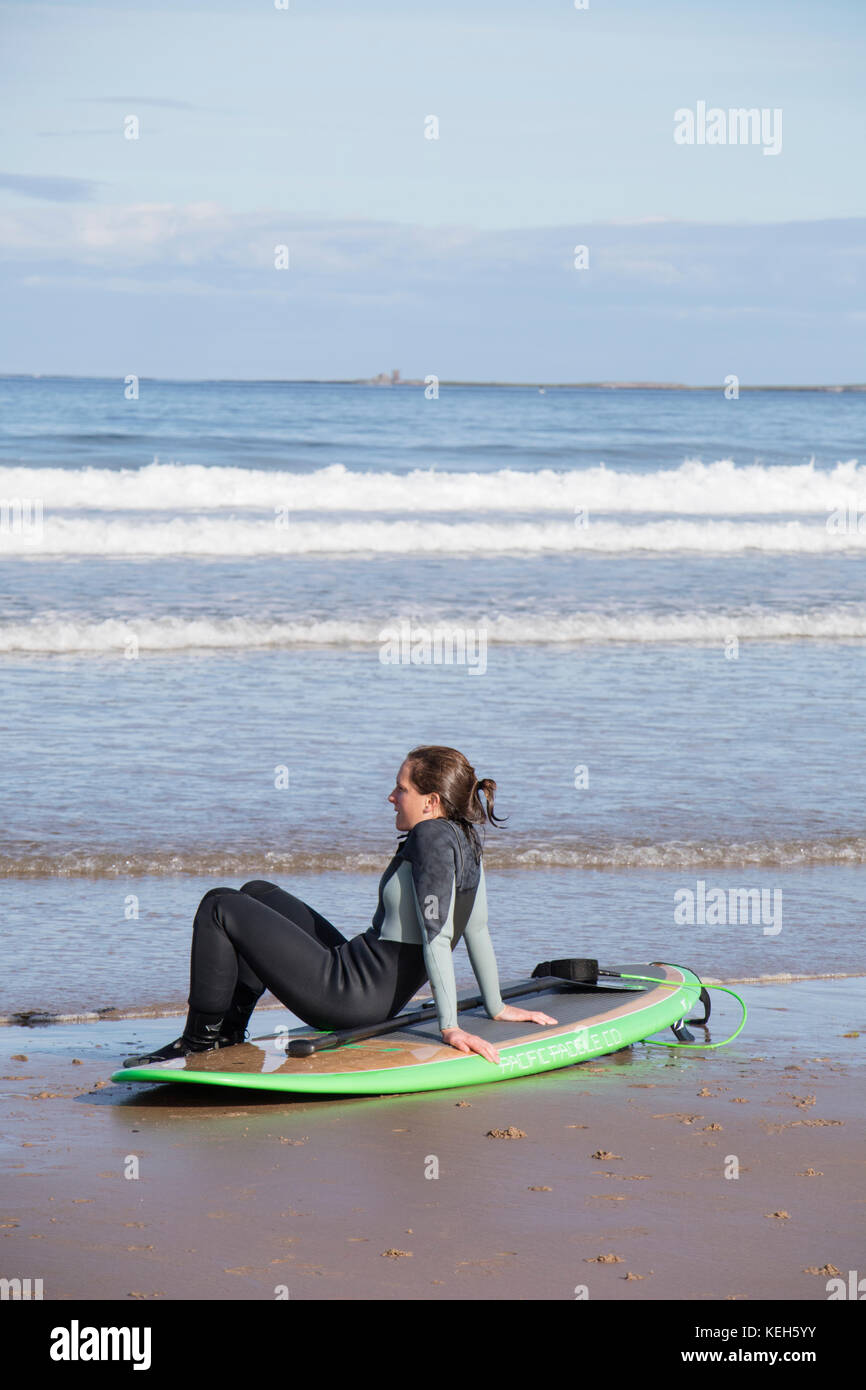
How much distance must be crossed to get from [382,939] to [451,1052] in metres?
0.41

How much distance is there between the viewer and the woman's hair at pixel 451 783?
180 inches

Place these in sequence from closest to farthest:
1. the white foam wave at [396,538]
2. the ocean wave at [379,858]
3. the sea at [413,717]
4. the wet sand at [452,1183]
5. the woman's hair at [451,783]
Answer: the wet sand at [452,1183] < the woman's hair at [451,783] < the sea at [413,717] < the ocean wave at [379,858] < the white foam wave at [396,538]

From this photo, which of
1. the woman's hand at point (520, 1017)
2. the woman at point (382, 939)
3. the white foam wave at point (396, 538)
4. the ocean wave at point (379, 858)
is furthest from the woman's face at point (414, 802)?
the white foam wave at point (396, 538)

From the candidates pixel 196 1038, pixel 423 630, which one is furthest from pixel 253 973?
pixel 423 630

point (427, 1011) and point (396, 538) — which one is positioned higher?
point (396, 538)

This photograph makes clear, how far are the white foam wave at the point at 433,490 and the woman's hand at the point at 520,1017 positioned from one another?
68.2 ft

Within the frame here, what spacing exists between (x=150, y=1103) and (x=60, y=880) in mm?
2801

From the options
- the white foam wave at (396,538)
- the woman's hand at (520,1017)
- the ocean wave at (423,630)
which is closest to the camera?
the woman's hand at (520,1017)

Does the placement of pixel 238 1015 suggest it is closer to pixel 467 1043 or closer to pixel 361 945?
pixel 361 945

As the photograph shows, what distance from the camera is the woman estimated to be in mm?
4512

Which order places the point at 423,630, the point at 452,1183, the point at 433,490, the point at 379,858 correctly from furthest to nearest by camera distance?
the point at 433,490, the point at 423,630, the point at 379,858, the point at 452,1183

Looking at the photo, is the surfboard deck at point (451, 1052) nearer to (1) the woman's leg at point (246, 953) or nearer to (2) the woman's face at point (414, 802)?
(1) the woman's leg at point (246, 953)

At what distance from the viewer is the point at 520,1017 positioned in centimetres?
491

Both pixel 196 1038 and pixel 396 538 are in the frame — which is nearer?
pixel 196 1038
